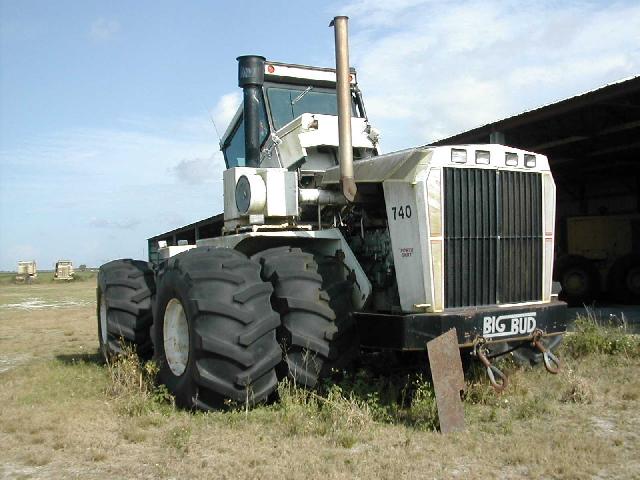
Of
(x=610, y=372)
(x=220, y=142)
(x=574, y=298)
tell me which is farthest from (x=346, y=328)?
(x=574, y=298)

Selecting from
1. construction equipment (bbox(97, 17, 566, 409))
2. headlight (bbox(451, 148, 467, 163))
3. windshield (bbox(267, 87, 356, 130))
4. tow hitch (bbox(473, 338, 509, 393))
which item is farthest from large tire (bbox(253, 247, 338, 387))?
windshield (bbox(267, 87, 356, 130))

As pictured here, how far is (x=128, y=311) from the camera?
8.06 m

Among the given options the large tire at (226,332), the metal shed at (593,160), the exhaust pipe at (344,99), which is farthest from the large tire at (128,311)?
the metal shed at (593,160)

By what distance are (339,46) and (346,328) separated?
2.37m

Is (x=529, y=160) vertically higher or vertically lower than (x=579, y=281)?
higher

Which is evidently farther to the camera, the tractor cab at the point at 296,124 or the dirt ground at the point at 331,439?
the tractor cab at the point at 296,124

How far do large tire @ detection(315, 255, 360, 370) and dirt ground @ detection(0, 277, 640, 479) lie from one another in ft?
2.17

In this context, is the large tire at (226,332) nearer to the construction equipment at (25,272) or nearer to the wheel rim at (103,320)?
the wheel rim at (103,320)

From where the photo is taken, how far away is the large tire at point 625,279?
15.8 m

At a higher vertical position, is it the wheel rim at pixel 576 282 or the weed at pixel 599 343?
the wheel rim at pixel 576 282

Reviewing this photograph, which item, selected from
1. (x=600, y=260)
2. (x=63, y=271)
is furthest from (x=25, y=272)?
(x=600, y=260)

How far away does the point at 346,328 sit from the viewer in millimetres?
5789

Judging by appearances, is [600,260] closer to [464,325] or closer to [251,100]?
[251,100]

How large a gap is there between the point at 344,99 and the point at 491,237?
5.47 ft
